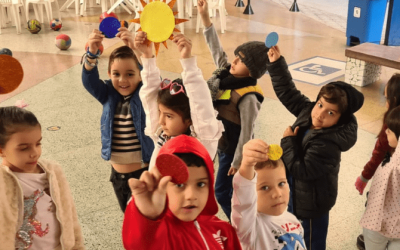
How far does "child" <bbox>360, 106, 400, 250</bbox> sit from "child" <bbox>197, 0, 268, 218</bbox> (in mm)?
777

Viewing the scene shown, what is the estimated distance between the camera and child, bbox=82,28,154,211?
8.87 ft

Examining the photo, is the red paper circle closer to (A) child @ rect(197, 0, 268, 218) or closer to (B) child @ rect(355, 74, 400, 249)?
(A) child @ rect(197, 0, 268, 218)

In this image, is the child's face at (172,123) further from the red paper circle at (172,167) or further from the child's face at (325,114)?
the red paper circle at (172,167)

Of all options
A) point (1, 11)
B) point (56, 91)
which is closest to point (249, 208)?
point (56, 91)

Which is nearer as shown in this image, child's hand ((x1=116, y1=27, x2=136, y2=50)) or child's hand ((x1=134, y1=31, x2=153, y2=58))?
child's hand ((x1=134, y1=31, x2=153, y2=58))

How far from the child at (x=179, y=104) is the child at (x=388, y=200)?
89cm

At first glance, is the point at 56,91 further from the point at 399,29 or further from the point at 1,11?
the point at 399,29

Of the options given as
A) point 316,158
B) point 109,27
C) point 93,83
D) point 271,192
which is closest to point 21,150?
point 93,83

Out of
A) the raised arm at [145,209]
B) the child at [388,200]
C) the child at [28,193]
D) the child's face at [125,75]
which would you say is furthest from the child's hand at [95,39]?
the child at [388,200]

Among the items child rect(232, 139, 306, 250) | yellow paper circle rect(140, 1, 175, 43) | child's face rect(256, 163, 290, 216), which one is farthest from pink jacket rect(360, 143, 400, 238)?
yellow paper circle rect(140, 1, 175, 43)

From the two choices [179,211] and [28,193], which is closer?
[179,211]

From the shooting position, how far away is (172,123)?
2.32 m

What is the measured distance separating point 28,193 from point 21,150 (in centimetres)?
18

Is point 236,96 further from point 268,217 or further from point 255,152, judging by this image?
point 255,152
